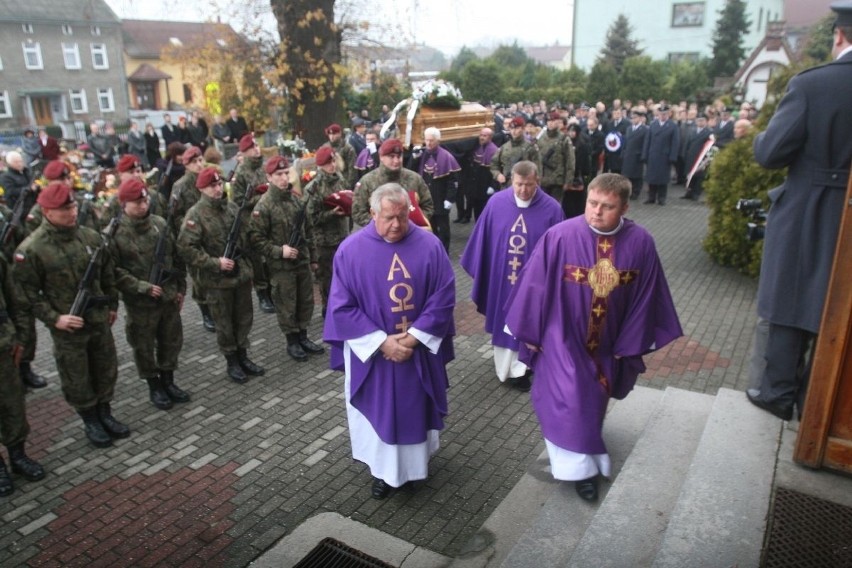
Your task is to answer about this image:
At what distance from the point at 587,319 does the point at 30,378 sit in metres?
5.56

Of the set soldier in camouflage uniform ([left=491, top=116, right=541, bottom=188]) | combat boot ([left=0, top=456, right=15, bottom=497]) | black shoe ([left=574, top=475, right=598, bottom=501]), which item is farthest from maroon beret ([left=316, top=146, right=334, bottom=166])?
black shoe ([left=574, top=475, right=598, bottom=501])

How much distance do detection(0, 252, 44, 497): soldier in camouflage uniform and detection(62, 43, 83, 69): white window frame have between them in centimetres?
5114

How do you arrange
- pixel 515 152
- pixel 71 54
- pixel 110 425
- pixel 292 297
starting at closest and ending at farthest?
1. pixel 110 425
2. pixel 292 297
3. pixel 515 152
4. pixel 71 54

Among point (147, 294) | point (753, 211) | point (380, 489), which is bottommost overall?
point (380, 489)

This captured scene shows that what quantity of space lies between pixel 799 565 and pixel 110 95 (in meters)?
56.3

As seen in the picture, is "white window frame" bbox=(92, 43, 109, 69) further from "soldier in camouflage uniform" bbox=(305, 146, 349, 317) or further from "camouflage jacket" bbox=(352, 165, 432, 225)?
"camouflage jacket" bbox=(352, 165, 432, 225)

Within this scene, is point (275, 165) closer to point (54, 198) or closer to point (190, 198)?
point (190, 198)

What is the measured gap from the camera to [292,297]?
7.09 meters

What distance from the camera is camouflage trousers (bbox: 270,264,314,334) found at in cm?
705

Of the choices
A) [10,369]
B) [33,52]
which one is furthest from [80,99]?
[10,369]

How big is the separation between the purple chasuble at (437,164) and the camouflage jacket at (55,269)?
605cm

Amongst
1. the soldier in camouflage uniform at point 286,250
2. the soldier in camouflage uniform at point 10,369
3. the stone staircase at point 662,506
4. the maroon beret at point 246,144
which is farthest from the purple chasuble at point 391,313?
the maroon beret at point 246,144

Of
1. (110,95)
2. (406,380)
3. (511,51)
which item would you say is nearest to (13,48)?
(110,95)

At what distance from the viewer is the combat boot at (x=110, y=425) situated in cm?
549
